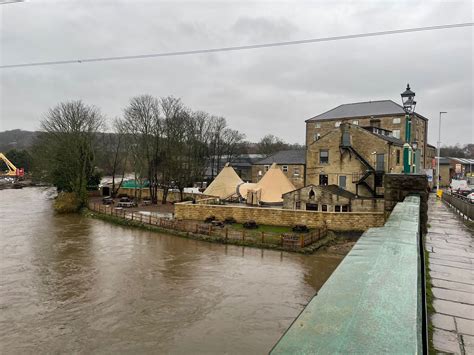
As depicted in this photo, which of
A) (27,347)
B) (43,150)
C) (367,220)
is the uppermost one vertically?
(43,150)

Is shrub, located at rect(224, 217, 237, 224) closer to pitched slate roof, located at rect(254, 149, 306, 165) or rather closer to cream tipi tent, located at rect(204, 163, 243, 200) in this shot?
cream tipi tent, located at rect(204, 163, 243, 200)

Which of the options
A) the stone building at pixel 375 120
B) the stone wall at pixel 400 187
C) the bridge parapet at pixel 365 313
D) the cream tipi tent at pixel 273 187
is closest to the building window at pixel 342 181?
the cream tipi tent at pixel 273 187

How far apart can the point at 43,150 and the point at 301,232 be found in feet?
109

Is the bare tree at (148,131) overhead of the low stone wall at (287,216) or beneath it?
overhead

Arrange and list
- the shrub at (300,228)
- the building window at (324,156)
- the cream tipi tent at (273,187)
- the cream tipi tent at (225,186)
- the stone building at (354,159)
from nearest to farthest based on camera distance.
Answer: the shrub at (300,228), the cream tipi tent at (273,187), the stone building at (354,159), the building window at (324,156), the cream tipi tent at (225,186)

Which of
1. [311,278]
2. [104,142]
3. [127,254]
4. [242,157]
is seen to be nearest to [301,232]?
[311,278]

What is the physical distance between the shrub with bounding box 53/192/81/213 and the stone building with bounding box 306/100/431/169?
27.8 metres

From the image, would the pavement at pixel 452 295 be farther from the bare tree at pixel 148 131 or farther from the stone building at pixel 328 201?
the bare tree at pixel 148 131

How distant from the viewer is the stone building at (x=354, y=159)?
30.9 metres

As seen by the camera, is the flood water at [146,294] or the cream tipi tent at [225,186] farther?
the cream tipi tent at [225,186]

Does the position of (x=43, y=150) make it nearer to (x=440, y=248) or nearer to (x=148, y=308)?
(x=148, y=308)

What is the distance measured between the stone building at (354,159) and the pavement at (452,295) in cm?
2489

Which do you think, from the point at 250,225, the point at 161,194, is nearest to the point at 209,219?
the point at 250,225

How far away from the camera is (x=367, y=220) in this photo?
2345cm
